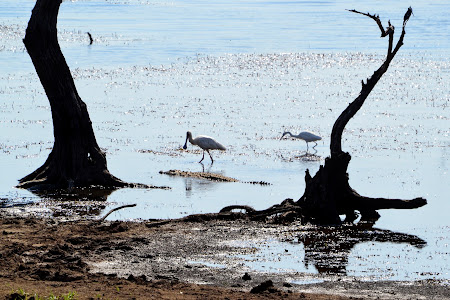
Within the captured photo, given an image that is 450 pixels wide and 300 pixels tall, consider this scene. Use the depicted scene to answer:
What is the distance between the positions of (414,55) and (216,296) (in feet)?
137

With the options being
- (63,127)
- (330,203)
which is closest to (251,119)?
(63,127)

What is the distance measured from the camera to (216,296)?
9547 mm

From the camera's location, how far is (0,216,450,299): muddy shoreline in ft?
32.3

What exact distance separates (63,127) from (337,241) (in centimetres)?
670

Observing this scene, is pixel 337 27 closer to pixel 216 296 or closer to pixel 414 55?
pixel 414 55

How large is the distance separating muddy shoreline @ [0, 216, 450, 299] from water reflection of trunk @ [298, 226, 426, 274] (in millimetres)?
517

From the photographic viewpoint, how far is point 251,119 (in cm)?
2898

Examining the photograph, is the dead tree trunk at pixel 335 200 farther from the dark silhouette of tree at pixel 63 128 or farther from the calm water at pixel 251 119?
the dark silhouette of tree at pixel 63 128

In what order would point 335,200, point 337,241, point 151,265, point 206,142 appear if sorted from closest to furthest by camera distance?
point 151,265
point 337,241
point 335,200
point 206,142

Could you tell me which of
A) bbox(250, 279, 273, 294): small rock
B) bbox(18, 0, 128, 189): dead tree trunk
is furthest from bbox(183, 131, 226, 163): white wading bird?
bbox(250, 279, 273, 294): small rock

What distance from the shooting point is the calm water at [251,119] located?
16031 millimetres

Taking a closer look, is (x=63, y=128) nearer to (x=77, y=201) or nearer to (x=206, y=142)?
(x=77, y=201)

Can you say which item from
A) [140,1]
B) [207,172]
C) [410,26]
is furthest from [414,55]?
[140,1]

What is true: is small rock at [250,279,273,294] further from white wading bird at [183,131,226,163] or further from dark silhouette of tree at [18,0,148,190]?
white wading bird at [183,131,226,163]
